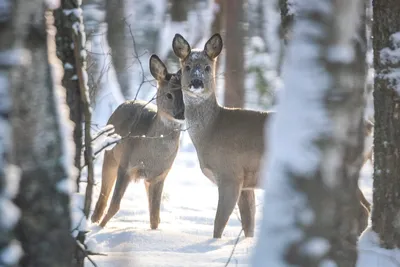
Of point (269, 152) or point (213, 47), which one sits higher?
point (213, 47)

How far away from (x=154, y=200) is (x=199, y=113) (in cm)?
109

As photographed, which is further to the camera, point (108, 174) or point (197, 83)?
point (108, 174)

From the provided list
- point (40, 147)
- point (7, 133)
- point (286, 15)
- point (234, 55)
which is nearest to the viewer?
point (7, 133)

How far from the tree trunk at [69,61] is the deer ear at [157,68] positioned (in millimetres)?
4653

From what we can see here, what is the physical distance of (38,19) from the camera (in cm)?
354

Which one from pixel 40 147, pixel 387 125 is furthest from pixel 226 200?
pixel 40 147

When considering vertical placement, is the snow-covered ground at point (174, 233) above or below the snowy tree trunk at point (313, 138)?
below

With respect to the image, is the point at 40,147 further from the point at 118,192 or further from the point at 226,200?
the point at 118,192

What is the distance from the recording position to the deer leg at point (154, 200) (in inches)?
348

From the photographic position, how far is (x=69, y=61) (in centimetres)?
447

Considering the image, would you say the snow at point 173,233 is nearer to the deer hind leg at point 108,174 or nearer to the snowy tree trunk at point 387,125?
the deer hind leg at point 108,174

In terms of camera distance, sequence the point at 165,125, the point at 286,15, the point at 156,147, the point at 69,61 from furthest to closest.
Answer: the point at 165,125 < the point at 156,147 < the point at 286,15 < the point at 69,61

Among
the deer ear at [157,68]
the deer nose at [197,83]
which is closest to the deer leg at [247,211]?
the deer nose at [197,83]

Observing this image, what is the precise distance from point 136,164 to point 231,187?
143 centimetres
